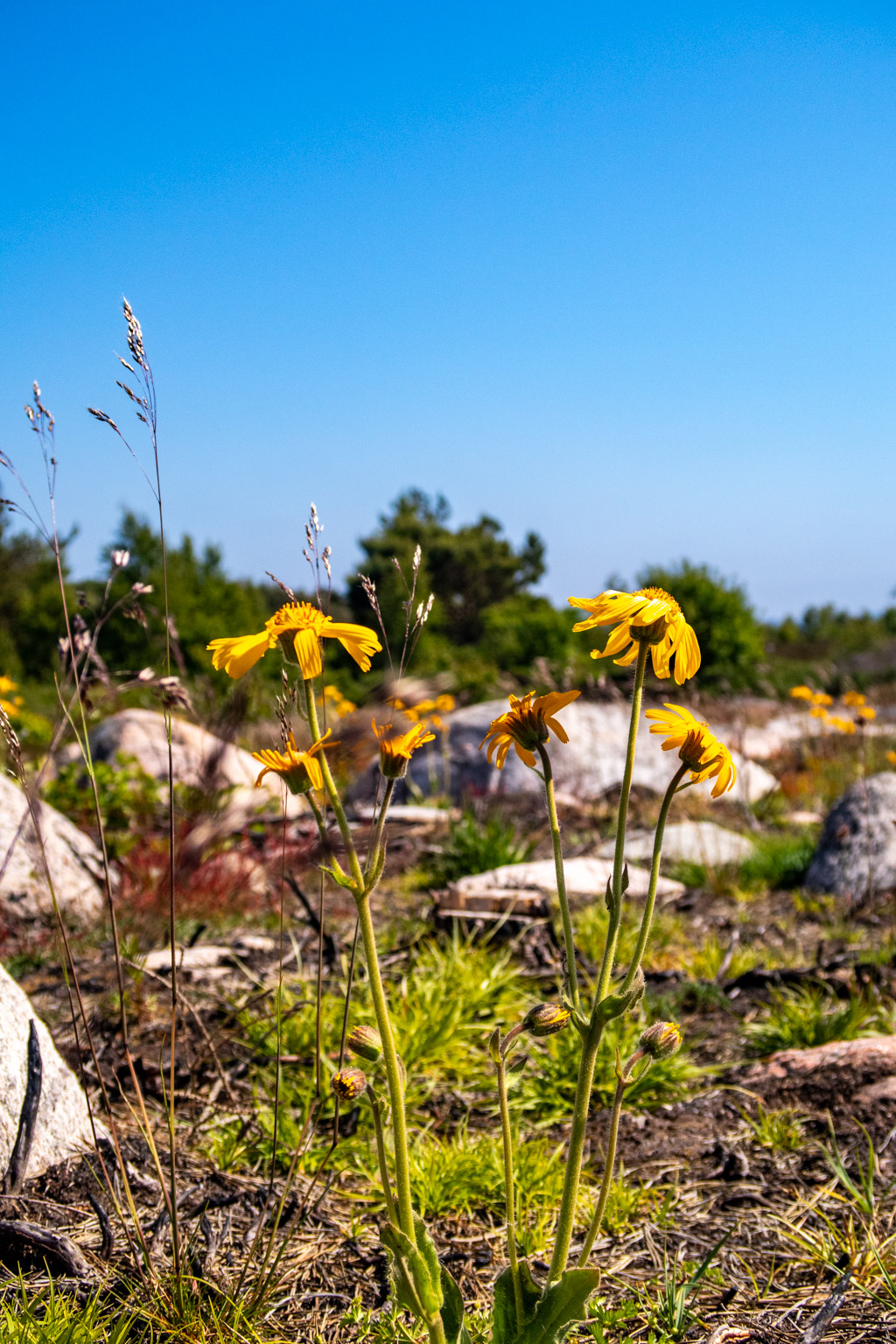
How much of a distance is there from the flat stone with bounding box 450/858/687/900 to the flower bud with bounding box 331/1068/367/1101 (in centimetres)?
262

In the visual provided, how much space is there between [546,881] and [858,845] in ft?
6.00

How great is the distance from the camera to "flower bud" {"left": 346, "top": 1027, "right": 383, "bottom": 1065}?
1264mm

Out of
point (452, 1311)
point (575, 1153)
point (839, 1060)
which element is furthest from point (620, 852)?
point (839, 1060)

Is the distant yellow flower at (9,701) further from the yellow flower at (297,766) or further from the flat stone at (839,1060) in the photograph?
the flat stone at (839,1060)

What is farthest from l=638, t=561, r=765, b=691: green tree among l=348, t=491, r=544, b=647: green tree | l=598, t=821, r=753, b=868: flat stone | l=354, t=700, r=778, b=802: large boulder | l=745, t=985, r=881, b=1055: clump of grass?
l=348, t=491, r=544, b=647: green tree

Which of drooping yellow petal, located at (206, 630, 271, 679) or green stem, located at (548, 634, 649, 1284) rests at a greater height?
drooping yellow petal, located at (206, 630, 271, 679)

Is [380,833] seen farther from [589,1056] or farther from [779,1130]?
[779,1130]

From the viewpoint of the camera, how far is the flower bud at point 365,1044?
1.26m

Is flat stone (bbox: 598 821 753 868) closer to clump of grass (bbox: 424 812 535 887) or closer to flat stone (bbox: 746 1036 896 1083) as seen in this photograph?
clump of grass (bbox: 424 812 535 887)

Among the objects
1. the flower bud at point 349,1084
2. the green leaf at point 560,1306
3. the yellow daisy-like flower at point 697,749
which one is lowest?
the green leaf at point 560,1306

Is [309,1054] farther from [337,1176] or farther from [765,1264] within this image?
[765,1264]

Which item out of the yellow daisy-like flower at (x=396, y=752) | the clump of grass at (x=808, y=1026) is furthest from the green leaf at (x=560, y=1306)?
the clump of grass at (x=808, y=1026)

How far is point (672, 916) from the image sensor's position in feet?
14.5

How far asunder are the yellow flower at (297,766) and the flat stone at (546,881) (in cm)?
278
